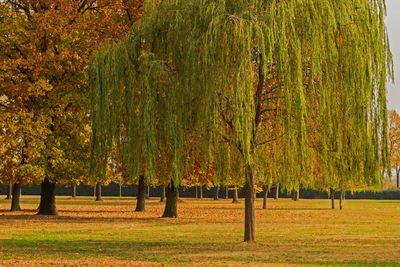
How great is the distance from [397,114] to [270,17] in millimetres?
57946

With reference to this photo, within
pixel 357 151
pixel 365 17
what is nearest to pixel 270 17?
pixel 365 17

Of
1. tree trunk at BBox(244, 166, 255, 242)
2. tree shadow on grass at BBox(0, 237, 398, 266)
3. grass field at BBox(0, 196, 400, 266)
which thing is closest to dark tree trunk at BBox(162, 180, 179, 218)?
grass field at BBox(0, 196, 400, 266)

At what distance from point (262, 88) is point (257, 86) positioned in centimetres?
15

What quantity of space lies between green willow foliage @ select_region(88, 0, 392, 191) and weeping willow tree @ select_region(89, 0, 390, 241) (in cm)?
3

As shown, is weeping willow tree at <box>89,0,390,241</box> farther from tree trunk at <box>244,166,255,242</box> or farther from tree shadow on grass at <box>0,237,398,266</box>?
tree shadow on grass at <box>0,237,398,266</box>

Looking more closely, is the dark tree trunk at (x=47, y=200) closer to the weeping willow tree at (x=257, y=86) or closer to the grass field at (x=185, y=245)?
the grass field at (x=185, y=245)

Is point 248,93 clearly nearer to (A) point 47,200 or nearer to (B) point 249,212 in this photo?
(B) point 249,212

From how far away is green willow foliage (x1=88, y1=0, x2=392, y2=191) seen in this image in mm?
14151

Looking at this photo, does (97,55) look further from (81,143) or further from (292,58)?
(81,143)

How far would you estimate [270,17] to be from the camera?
47.0ft

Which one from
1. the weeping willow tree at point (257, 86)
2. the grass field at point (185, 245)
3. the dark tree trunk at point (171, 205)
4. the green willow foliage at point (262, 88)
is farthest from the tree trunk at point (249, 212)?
the dark tree trunk at point (171, 205)

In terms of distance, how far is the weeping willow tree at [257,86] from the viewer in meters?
14.1

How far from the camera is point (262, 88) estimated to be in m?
16.0

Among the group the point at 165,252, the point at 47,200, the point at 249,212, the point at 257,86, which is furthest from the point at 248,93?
→ the point at 47,200
